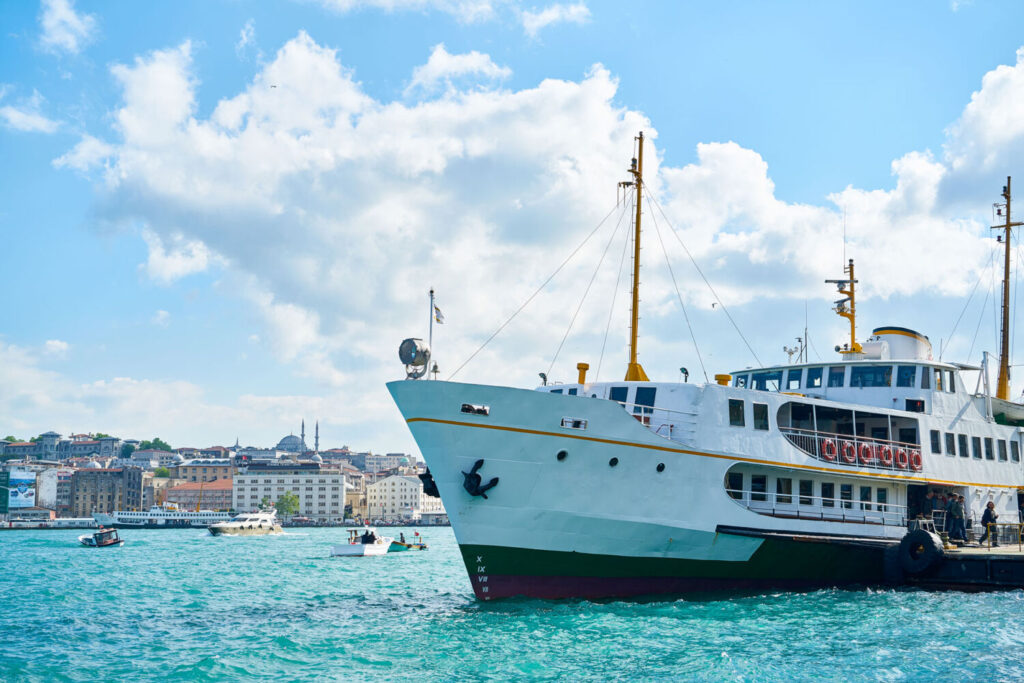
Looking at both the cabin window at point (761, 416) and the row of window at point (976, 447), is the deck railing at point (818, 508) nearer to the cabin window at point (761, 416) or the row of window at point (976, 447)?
the cabin window at point (761, 416)

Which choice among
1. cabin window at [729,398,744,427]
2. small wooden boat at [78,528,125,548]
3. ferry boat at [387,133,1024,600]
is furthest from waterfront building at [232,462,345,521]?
cabin window at [729,398,744,427]

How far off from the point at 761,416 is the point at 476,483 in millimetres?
7774

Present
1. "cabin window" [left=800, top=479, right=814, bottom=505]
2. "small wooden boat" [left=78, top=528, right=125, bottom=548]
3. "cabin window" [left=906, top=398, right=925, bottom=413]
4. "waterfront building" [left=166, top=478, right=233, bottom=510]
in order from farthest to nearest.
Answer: "waterfront building" [left=166, top=478, right=233, bottom=510], "small wooden boat" [left=78, top=528, right=125, bottom=548], "cabin window" [left=906, top=398, right=925, bottom=413], "cabin window" [left=800, top=479, right=814, bottom=505]

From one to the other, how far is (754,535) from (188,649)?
506 inches

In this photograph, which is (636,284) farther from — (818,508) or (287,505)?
(287,505)

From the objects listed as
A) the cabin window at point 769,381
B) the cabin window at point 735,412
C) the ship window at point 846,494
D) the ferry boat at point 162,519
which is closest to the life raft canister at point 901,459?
the ship window at point 846,494

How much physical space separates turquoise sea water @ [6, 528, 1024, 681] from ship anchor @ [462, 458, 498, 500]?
109 inches

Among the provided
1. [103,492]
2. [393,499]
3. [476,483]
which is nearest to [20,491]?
[103,492]

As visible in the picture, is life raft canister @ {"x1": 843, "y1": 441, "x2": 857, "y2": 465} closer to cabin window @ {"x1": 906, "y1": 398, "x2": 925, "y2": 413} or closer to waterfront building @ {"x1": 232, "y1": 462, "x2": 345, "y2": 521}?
cabin window @ {"x1": 906, "y1": 398, "x2": 925, "y2": 413}

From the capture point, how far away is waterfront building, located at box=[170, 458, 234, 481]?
7594 inches

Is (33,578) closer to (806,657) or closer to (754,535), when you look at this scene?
(754,535)

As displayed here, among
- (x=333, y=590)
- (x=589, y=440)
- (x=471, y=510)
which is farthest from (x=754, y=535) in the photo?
(x=333, y=590)

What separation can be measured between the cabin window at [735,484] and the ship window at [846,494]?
368 centimetres

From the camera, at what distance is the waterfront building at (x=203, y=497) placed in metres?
178
